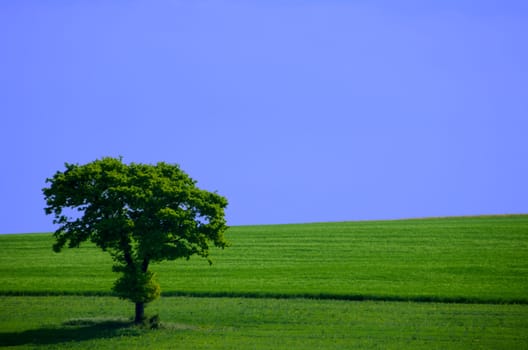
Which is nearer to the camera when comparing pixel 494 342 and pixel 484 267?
pixel 494 342

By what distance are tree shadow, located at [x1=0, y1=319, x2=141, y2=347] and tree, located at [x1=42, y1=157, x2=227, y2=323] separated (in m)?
1.96

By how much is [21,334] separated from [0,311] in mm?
9580

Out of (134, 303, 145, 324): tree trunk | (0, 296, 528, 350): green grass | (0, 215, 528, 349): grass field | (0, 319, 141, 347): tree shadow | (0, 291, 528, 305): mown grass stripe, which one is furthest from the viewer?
(0, 291, 528, 305): mown grass stripe

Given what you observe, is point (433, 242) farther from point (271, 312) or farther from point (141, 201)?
point (141, 201)

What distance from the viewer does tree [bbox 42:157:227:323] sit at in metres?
44.9

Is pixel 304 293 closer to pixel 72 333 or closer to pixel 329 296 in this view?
pixel 329 296

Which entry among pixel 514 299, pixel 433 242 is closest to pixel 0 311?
A: pixel 514 299

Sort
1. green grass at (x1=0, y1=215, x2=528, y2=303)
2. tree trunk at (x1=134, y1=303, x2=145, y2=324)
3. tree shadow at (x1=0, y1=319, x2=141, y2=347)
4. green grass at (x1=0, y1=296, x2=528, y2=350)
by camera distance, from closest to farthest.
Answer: green grass at (x1=0, y1=296, x2=528, y2=350) < tree shadow at (x1=0, y1=319, x2=141, y2=347) < tree trunk at (x1=134, y1=303, x2=145, y2=324) < green grass at (x1=0, y1=215, x2=528, y2=303)

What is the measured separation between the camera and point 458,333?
41.7 meters

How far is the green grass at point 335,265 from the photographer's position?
5719 cm

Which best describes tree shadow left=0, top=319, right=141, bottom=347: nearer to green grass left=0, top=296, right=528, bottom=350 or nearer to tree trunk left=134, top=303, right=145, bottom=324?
green grass left=0, top=296, right=528, bottom=350

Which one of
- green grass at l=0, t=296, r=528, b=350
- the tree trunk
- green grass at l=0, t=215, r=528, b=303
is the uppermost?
green grass at l=0, t=215, r=528, b=303

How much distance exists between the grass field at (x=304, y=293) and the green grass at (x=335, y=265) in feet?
0.49

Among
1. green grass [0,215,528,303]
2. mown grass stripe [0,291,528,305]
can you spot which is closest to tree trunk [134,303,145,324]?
mown grass stripe [0,291,528,305]
